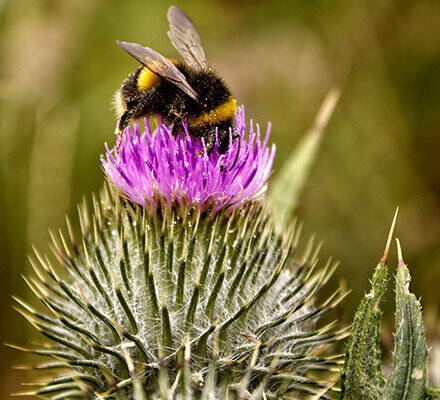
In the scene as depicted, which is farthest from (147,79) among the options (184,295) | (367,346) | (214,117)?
(367,346)

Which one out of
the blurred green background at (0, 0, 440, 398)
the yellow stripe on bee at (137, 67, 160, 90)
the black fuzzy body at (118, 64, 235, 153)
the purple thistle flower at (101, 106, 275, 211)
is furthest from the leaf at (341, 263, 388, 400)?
the blurred green background at (0, 0, 440, 398)

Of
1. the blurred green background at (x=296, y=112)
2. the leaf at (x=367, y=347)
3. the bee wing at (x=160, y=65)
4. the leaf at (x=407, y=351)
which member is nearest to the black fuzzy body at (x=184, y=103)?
the bee wing at (x=160, y=65)

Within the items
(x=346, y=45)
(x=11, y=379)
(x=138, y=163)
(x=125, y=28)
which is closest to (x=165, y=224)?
(x=138, y=163)

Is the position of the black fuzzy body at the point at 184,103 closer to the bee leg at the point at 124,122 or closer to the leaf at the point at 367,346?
the bee leg at the point at 124,122

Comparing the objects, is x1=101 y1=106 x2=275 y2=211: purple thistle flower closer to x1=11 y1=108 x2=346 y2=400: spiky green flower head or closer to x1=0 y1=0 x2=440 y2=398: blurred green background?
x1=11 y1=108 x2=346 y2=400: spiky green flower head

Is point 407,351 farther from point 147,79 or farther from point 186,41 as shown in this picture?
point 186,41
